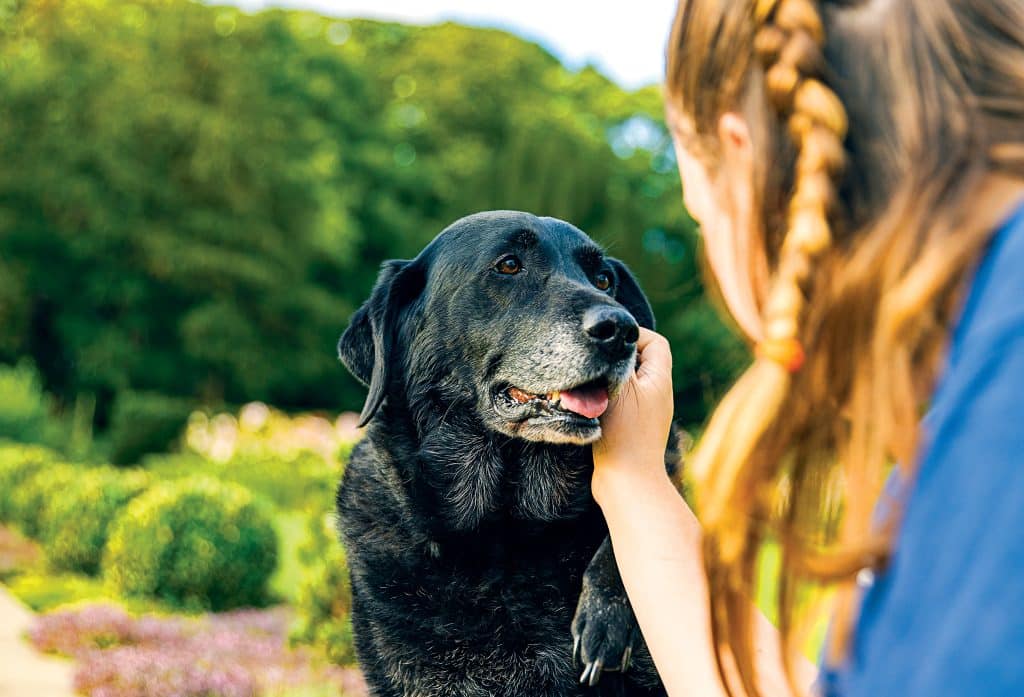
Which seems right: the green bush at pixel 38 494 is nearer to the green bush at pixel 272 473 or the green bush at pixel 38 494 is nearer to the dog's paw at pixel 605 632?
the green bush at pixel 272 473

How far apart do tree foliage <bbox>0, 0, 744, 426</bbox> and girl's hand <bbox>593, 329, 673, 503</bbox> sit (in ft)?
72.1

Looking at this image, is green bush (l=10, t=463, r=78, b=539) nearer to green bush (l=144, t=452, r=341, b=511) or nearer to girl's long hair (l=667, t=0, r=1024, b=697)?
green bush (l=144, t=452, r=341, b=511)

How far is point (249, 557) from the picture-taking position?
818 cm

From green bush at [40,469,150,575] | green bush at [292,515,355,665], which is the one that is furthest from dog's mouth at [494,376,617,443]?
green bush at [40,469,150,575]

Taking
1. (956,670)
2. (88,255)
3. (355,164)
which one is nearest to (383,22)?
(355,164)

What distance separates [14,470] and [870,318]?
1214 centimetres

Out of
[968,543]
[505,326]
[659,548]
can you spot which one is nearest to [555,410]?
[505,326]

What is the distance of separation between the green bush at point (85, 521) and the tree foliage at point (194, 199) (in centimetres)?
1582

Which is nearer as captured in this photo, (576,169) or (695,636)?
(695,636)

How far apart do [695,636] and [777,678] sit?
0.31 meters

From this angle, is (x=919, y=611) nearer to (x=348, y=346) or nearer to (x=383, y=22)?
(x=348, y=346)

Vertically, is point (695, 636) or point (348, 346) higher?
point (695, 636)

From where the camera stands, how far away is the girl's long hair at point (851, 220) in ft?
3.95

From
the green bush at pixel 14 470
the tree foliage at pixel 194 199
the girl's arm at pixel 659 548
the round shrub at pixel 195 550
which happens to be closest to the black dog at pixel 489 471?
the girl's arm at pixel 659 548
